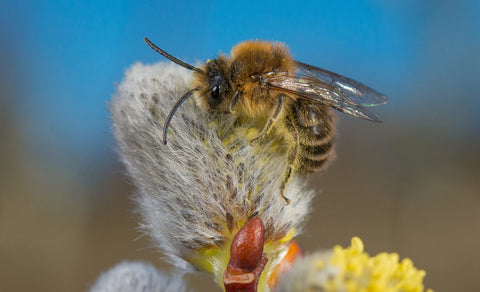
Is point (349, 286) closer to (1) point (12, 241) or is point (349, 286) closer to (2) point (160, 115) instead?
(2) point (160, 115)

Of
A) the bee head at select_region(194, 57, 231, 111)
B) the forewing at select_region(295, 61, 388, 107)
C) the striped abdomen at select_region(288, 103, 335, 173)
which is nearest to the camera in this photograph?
the bee head at select_region(194, 57, 231, 111)

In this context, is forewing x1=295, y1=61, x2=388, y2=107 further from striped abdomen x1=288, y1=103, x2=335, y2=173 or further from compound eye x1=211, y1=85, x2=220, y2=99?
compound eye x1=211, y1=85, x2=220, y2=99

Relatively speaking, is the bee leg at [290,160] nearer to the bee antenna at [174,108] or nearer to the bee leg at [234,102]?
the bee leg at [234,102]

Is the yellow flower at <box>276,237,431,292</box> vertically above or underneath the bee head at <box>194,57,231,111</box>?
underneath

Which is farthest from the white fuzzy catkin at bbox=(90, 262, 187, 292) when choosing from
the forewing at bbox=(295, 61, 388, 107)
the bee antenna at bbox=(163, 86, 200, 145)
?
the forewing at bbox=(295, 61, 388, 107)

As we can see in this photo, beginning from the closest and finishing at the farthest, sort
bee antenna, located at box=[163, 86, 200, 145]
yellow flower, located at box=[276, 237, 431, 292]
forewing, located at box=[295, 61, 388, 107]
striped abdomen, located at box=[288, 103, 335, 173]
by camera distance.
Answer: yellow flower, located at box=[276, 237, 431, 292] → bee antenna, located at box=[163, 86, 200, 145] → striped abdomen, located at box=[288, 103, 335, 173] → forewing, located at box=[295, 61, 388, 107]

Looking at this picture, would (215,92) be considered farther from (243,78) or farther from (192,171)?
(192,171)

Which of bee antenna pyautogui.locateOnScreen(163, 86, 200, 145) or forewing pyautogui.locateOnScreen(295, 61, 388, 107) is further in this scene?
forewing pyautogui.locateOnScreen(295, 61, 388, 107)

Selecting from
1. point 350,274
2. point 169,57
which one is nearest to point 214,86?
point 169,57

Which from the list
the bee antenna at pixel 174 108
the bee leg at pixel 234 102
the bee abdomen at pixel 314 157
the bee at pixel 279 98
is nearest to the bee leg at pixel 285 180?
the bee at pixel 279 98
